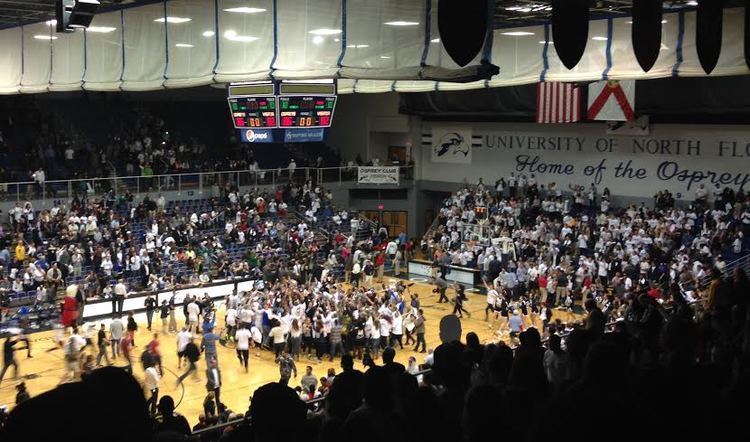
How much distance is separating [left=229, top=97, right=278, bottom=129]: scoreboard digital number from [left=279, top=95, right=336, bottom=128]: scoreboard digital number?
192 mm

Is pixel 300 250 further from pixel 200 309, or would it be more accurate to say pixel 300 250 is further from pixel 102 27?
pixel 102 27

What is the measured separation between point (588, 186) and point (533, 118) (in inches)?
139

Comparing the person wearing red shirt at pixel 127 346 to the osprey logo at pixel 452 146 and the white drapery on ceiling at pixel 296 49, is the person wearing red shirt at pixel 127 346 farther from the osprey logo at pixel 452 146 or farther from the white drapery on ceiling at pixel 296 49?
the osprey logo at pixel 452 146

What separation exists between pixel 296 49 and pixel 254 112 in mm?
1815

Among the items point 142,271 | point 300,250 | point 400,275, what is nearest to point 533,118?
point 400,275

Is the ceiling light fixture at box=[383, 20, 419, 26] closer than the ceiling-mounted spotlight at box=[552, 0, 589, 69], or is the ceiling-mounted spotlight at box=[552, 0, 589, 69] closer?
the ceiling-mounted spotlight at box=[552, 0, 589, 69]

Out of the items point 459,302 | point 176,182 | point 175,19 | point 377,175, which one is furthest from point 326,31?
point 377,175

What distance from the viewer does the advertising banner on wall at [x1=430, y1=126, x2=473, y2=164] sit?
1480 inches

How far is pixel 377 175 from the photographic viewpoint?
37.2m

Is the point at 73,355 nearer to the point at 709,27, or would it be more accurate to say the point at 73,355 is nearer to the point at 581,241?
the point at 709,27

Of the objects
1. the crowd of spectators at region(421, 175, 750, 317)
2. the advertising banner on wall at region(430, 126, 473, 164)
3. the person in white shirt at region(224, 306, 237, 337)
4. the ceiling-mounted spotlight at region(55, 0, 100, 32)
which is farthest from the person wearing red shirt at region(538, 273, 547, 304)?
the ceiling-mounted spotlight at region(55, 0, 100, 32)

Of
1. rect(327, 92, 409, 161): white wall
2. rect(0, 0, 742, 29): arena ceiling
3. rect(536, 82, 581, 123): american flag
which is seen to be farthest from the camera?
rect(327, 92, 409, 161): white wall

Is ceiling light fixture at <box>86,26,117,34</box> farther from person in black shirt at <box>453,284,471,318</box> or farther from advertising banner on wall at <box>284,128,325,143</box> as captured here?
person in black shirt at <box>453,284,471,318</box>

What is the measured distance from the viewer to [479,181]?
35906 mm
